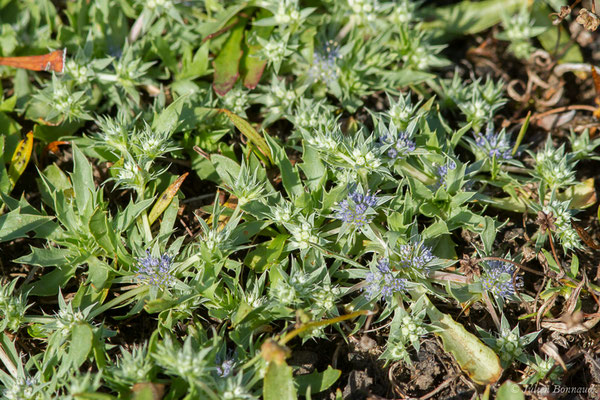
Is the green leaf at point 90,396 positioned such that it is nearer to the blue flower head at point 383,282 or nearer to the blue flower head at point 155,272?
the blue flower head at point 155,272

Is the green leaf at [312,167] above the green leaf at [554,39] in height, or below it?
below

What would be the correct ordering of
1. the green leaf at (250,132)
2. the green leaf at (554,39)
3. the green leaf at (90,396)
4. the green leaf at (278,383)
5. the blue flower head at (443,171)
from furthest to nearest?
the green leaf at (554,39) < the green leaf at (250,132) < the blue flower head at (443,171) < the green leaf at (278,383) < the green leaf at (90,396)

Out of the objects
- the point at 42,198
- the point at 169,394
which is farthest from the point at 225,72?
the point at 169,394

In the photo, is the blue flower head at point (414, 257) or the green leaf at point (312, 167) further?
the green leaf at point (312, 167)

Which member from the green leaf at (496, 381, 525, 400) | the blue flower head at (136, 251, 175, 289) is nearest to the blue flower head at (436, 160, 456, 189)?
the green leaf at (496, 381, 525, 400)

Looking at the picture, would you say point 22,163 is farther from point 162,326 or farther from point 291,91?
point 291,91

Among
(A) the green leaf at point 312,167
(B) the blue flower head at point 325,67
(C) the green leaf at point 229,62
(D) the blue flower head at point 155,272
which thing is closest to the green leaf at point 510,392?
(A) the green leaf at point 312,167
